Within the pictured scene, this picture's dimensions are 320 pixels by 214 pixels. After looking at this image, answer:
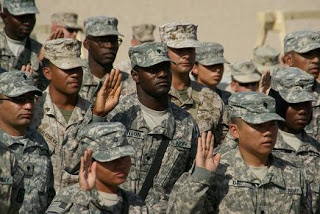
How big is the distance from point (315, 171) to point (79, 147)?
230 cm

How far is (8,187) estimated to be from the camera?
34.7ft

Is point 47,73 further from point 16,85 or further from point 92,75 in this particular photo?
point 16,85

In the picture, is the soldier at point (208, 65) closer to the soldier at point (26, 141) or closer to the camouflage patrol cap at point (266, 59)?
the camouflage patrol cap at point (266, 59)

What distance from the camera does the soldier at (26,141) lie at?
1122 cm

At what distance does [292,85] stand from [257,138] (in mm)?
1586

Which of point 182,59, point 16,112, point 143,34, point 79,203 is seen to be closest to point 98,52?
point 182,59

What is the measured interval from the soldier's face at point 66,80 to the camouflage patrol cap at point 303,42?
2476 millimetres

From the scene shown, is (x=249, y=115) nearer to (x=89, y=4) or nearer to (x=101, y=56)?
(x=101, y=56)

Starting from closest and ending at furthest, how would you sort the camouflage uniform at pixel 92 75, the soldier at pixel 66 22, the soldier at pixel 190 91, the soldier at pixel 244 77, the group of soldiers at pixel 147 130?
the group of soldiers at pixel 147 130 → the soldier at pixel 190 91 → the camouflage uniform at pixel 92 75 → the soldier at pixel 244 77 → the soldier at pixel 66 22

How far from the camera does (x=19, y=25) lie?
1395 centimetres

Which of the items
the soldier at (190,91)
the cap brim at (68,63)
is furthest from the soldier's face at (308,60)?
the cap brim at (68,63)

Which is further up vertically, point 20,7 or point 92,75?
point 20,7

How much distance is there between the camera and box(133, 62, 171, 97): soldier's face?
38.4 feet

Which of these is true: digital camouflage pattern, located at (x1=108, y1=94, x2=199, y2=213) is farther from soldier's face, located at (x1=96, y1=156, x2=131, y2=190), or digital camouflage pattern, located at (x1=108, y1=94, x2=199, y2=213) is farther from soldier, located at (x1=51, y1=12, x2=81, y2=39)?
soldier, located at (x1=51, y1=12, x2=81, y2=39)
